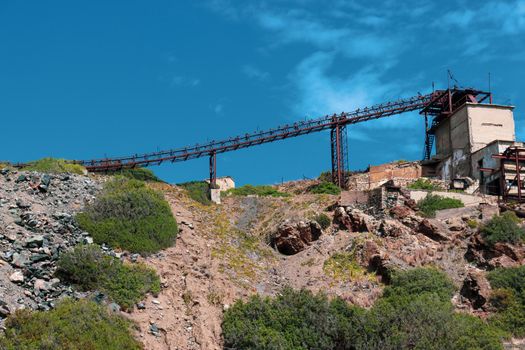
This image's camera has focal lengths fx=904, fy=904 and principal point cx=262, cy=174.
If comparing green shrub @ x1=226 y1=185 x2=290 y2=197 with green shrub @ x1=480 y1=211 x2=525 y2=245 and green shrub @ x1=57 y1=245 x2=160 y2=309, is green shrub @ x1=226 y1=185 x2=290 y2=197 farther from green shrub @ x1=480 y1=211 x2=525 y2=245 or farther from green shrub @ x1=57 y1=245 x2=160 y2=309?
green shrub @ x1=57 y1=245 x2=160 y2=309

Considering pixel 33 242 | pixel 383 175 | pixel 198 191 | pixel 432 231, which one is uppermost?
pixel 383 175

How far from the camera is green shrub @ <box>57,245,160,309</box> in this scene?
103 ft

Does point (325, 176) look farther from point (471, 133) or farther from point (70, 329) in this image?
point (70, 329)

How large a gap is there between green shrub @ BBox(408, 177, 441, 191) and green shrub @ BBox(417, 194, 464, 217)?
7.00 feet

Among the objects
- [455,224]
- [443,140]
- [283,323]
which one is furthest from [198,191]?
[443,140]

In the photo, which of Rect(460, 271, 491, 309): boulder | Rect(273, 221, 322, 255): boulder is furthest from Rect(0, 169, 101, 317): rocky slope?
Rect(460, 271, 491, 309): boulder

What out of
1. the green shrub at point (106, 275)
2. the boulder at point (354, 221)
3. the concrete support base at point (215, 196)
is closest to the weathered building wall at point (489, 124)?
the boulder at point (354, 221)

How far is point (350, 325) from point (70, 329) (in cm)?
1018

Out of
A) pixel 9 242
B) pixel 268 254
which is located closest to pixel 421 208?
pixel 268 254

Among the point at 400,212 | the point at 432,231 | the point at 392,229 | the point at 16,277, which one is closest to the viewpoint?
the point at 16,277

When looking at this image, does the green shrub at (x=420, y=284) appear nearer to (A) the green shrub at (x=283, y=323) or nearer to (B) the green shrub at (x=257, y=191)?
(A) the green shrub at (x=283, y=323)

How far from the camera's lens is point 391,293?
3538cm

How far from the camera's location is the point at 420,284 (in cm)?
3553

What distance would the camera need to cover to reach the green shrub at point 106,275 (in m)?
31.5
